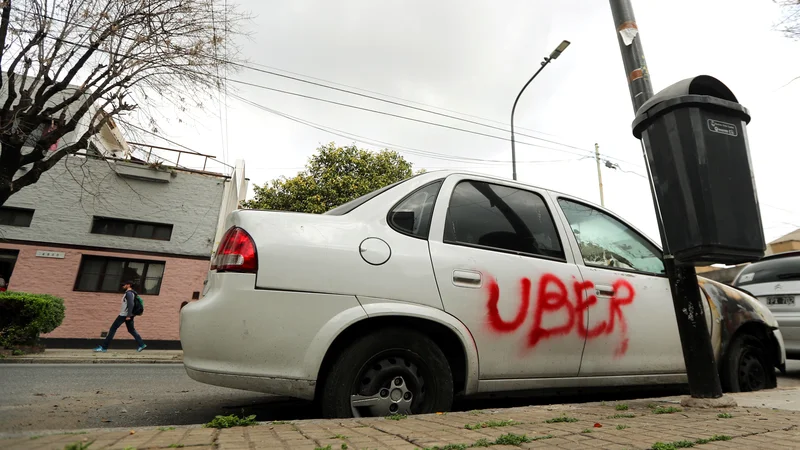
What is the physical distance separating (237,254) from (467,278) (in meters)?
1.35

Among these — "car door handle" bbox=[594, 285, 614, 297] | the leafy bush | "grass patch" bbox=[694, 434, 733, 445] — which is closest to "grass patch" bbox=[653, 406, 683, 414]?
"grass patch" bbox=[694, 434, 733, 445]

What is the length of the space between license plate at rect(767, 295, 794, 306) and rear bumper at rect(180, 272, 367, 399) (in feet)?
21.7

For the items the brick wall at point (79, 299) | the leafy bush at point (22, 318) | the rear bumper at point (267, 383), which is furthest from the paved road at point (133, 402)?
the brick wall at point (79, 299)

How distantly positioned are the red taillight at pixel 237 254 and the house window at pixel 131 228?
1495cm

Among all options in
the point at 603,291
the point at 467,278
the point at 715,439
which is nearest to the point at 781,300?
the point at 603,291

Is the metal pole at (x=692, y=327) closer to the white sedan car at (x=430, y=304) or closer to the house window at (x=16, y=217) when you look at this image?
the white sedan car at (x=430, y=304)

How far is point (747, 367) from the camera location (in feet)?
12.3

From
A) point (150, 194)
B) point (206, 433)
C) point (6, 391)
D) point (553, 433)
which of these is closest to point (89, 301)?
point (150, 194)

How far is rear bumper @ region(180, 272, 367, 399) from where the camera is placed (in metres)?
2.13

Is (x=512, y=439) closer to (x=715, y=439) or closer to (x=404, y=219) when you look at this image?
(x=715, y=439)

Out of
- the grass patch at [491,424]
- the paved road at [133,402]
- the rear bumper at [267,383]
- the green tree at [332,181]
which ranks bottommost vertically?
the paved road at [133,402]

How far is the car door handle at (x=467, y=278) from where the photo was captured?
8.36 ft

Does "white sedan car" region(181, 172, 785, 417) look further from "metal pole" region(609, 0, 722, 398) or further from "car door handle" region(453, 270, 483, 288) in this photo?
"metal pole" region(609, 0, 722, 398)

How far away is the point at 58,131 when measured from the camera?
9.20 m
